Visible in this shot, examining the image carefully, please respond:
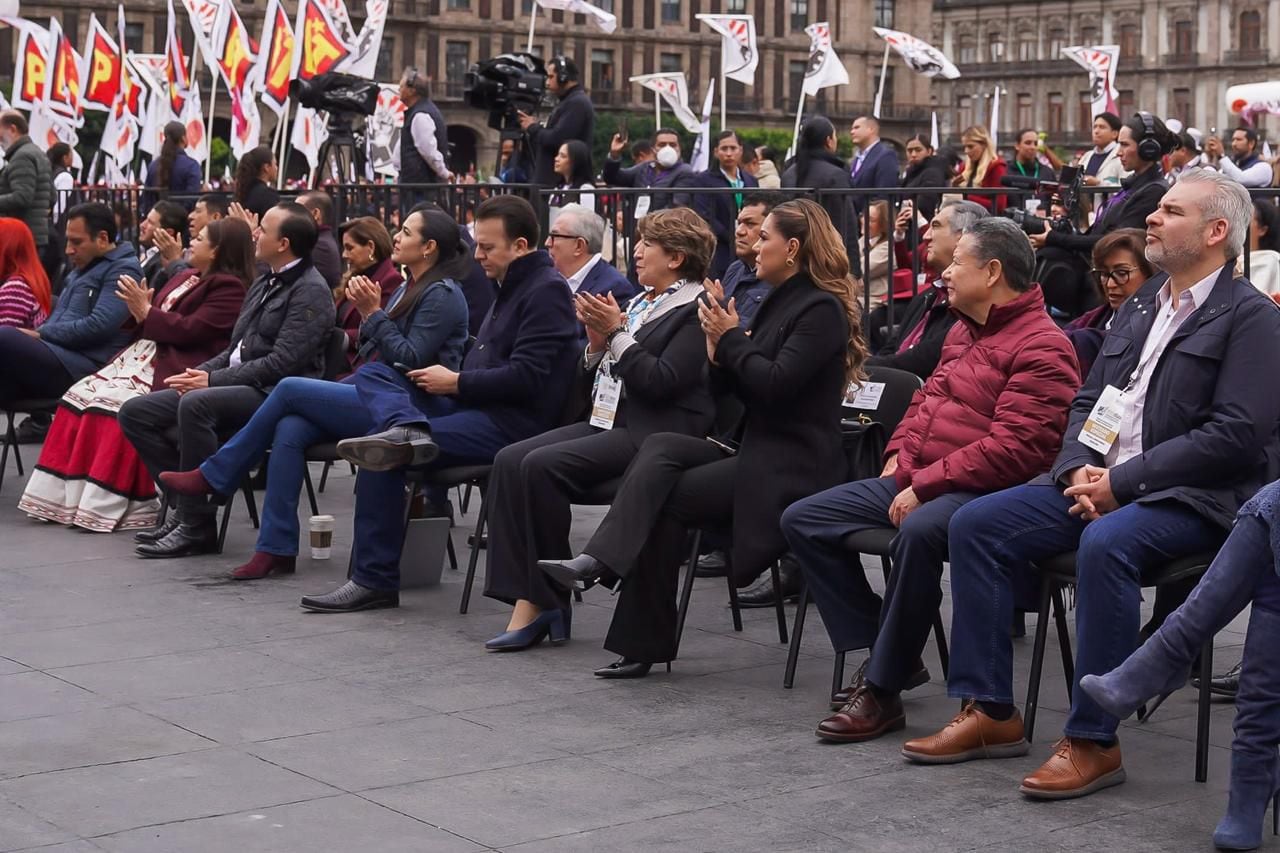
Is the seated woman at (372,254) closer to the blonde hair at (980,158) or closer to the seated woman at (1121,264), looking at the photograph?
the seated woman at (1121,264)

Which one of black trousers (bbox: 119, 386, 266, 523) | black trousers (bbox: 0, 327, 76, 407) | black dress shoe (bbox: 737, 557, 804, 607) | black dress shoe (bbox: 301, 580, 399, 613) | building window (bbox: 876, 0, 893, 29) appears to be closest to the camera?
black dress shoe (bbox: 301, 580, 399, 613)

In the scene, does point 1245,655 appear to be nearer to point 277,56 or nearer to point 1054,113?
point 277,56

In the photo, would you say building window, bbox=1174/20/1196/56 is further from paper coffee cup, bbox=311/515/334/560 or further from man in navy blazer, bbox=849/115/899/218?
paper coffee cup, bbox=311/515/334/560

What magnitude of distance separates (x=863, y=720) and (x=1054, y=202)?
16.2 feet

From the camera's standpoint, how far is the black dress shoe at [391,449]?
785cm

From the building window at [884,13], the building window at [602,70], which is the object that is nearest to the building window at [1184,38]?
the building window at [884,13]

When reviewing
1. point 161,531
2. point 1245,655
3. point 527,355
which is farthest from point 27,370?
point 1245,655

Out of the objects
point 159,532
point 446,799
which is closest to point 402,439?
point 159,532

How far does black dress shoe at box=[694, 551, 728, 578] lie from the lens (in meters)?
8.93

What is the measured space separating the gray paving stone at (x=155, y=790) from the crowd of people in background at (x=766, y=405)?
1.57m

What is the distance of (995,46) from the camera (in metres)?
106

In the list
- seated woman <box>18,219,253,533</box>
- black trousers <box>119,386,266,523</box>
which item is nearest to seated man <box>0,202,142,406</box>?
seated woman <box>18,219,253,533</box>

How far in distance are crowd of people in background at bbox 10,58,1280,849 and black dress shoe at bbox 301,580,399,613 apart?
0.02m

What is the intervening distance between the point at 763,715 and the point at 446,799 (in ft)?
4.52
